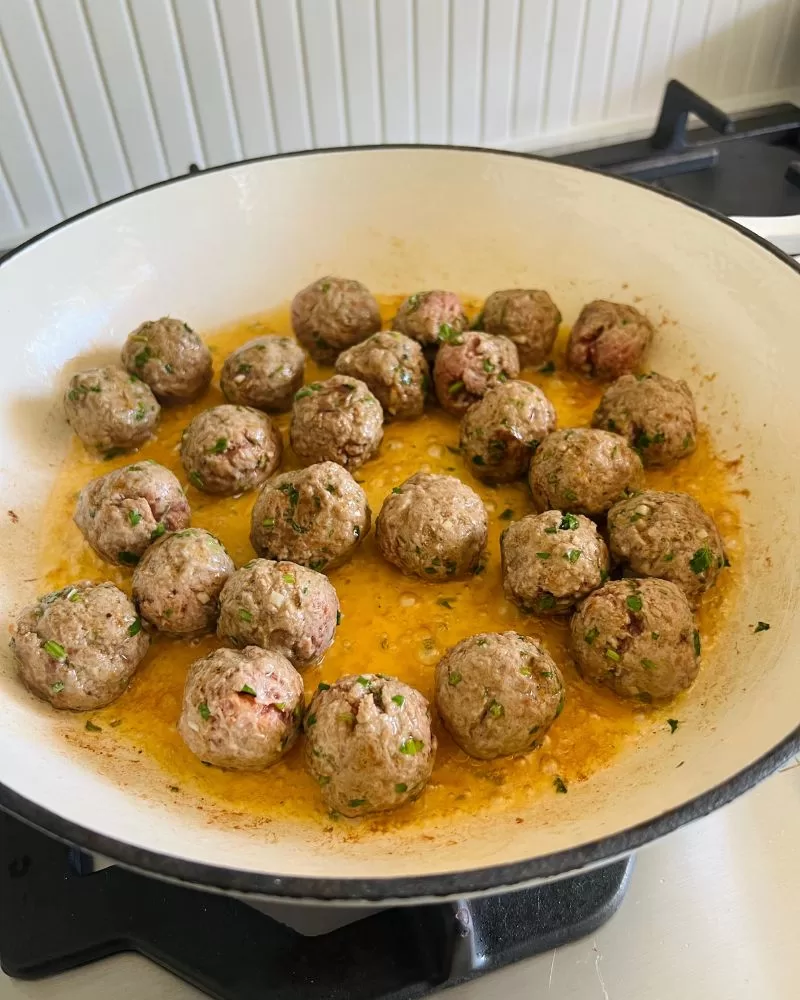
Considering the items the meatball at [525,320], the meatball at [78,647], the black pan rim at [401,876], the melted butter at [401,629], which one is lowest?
the melted butter at [401,629]

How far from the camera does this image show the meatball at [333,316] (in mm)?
2314

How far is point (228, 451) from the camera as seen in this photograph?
78.1 inches

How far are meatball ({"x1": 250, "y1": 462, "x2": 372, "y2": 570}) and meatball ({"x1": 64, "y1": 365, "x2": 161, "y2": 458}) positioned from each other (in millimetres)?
508

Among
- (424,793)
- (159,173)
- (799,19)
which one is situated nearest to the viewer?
(424,793)

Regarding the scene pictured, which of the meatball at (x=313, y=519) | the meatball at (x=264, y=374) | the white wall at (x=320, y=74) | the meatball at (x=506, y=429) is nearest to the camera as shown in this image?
the meatball at (x=313, y=519)

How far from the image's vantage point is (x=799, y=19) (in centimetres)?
314

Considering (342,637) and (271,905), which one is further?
(342,637)

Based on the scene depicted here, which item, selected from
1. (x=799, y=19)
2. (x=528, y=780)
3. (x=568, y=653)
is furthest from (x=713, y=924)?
(x=799, y=19)

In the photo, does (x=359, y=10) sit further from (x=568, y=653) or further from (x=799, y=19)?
(x=568, y=653)

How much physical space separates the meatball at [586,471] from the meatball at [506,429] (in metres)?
0.08

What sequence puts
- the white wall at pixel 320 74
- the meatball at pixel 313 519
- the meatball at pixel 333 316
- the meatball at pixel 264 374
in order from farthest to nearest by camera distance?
1. the white wall at pixel 320 74
2. the meatball at pixel 333 316
3. the meatball at pixel 264 374
4. the meatball at pixel 313 519

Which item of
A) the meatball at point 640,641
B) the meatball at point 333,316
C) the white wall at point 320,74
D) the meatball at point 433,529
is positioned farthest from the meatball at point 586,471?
the white wall at point 320,74

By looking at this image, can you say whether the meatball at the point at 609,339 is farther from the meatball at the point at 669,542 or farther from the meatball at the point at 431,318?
the meatball at the point at 669,542

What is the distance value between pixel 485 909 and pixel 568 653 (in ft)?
1.82
